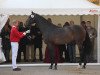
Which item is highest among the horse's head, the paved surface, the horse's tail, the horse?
the horse's head

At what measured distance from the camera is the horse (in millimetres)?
15852

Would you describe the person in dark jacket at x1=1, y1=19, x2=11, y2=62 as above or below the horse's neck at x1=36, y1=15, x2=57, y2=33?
below

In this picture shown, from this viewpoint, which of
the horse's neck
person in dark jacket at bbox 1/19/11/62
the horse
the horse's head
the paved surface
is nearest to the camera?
the paved surface

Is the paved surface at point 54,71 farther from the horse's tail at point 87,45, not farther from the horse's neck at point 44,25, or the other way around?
the horse's neck at point 44,25

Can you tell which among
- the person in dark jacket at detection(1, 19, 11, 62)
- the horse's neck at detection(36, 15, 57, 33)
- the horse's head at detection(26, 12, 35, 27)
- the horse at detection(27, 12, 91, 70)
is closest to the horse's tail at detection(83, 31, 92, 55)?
the horse at detection(27, 12, 91, 70)

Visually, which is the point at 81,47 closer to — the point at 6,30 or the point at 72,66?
the point at 72,66

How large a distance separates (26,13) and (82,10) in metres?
2.33

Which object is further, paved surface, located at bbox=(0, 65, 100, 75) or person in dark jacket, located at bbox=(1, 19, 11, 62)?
person in dark jacket, located at bbox=(1, 19, 11, 62)

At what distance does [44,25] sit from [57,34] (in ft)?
2.19

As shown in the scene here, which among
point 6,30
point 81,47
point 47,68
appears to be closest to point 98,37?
point 81,47

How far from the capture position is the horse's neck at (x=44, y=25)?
1612cm

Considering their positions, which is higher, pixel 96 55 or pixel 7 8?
pixel 7 8

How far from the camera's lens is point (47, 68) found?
16344mm

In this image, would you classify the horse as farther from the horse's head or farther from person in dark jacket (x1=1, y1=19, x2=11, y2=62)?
person in dark jacket (x1=1, y1=19, x2=11, y2=62)
